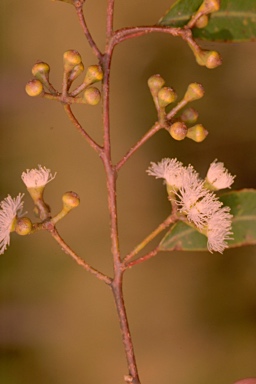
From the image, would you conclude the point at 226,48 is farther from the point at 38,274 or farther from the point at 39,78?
the point at 38,274

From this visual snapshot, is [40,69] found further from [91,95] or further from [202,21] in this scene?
[202,21]

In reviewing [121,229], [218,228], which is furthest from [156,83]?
[121,229]

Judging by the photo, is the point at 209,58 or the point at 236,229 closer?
A: the point at 209,58

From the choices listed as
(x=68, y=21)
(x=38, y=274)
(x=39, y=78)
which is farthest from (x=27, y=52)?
(x=38, y=274)

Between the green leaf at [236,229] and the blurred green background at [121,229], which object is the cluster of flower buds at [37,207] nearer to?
the green leaf at [236,229]

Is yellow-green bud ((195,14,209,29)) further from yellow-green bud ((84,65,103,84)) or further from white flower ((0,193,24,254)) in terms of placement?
white flower ((0,193,24,254))

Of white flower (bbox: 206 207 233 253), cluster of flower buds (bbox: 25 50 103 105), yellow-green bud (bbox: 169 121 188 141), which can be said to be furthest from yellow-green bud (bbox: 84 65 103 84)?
white flower (bbox: 206 207 233 253)

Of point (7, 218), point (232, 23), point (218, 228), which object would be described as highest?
point (232, 23)
